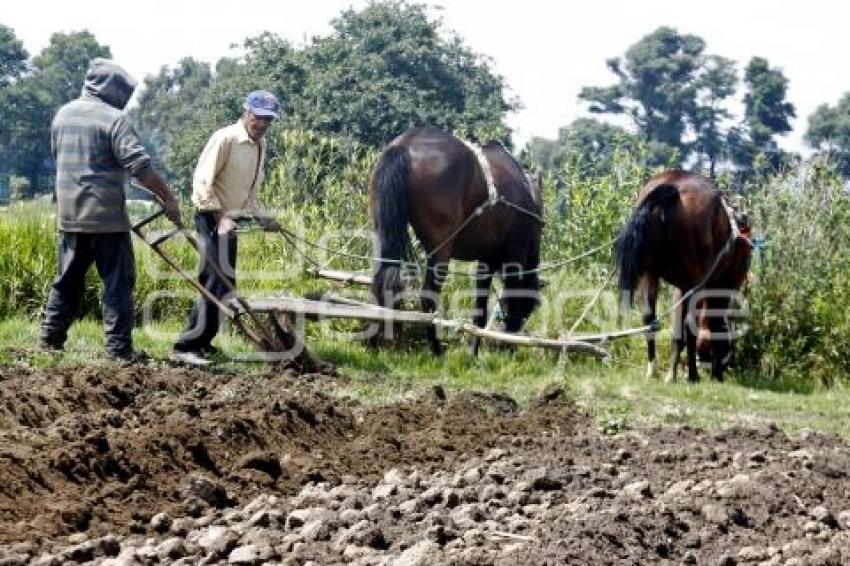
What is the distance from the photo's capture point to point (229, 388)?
27.1 ft

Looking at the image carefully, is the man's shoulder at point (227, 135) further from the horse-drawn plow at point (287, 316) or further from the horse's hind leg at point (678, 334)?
the horse's hind leg at point (678, 334)

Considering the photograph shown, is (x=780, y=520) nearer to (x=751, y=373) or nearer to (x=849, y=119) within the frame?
(x=751, y=373)

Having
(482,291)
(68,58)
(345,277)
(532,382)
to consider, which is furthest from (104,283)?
(68,58)

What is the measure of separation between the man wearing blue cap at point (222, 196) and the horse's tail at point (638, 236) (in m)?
2.90

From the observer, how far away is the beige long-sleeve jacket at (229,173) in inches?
365

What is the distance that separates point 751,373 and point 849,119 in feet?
163

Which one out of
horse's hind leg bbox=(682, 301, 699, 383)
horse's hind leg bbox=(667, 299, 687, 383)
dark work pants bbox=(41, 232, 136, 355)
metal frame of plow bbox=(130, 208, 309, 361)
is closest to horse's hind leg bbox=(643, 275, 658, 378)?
horse's hind leg bbox=(667, 299, 687, 383)

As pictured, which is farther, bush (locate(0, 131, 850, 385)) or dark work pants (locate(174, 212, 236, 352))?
bush (locate(0, 131, 850, 385))

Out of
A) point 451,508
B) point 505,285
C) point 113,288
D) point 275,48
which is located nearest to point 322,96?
point 275,48

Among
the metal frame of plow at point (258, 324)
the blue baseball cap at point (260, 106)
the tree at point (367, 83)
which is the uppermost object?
the tree at point (367, 83)

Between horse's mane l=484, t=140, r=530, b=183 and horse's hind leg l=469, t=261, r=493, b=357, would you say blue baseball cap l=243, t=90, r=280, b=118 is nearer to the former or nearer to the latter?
horse's mane l=484, t=140, r=530, b=183

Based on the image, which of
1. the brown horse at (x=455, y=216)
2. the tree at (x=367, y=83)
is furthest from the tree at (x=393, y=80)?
the brown horse at (x=455, y=216)

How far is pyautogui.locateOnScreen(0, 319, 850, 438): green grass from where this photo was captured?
8.67 m

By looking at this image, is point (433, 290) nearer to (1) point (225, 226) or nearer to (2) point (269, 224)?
(2) point (269, 224)
